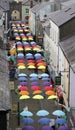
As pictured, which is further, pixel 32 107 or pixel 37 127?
pixel 32 107

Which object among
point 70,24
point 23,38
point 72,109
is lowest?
point 23,38

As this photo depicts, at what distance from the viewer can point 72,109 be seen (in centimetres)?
3253

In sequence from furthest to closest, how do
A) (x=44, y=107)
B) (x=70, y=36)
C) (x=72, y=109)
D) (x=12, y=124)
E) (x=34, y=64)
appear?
1. (x=34, y=64)
2. (x=70, y=36)
3. (x=44, y=107)
4. (x=12, y=124)
5. (x=72, y=109)

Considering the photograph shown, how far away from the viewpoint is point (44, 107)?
42.2 metres

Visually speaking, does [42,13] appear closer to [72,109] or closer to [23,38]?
[23,38]

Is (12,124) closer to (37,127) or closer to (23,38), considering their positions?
(37,127)

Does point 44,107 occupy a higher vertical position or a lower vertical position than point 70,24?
lower

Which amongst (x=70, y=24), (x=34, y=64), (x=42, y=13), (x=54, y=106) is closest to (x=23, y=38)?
(x=42, y=13)

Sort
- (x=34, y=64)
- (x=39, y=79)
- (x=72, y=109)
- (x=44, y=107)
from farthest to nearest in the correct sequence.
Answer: (x=34, y=64) → (x=39, y=79) → (x=44, y=107) → (x=72, y=109)

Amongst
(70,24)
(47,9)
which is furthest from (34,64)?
(47,9)

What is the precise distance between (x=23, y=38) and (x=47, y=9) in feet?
24.0

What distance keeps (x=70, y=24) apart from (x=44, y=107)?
10.1 meters

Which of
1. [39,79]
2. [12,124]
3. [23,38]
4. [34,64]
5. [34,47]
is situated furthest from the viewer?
[23,38]

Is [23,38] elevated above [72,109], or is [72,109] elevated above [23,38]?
[72,109]
